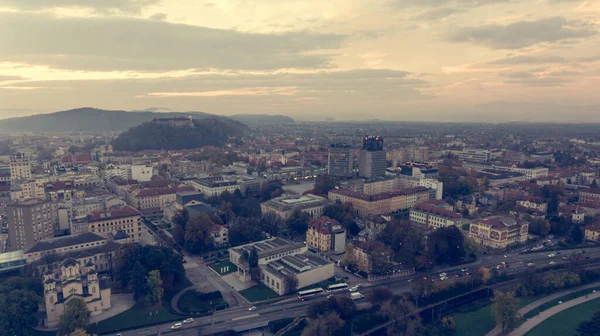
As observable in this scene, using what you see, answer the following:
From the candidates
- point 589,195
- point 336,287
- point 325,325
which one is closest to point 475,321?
point 336,287

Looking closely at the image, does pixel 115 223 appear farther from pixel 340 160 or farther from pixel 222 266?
pixel 340 160

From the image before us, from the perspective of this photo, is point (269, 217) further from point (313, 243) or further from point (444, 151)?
point (444, 151)

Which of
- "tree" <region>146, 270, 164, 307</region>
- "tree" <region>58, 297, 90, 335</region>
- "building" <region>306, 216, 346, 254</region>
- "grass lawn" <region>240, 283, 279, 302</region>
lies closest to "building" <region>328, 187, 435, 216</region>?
"building" <region>306, 216, 346, 254</region>

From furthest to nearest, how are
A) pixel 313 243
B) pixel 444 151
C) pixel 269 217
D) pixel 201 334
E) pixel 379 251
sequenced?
pixel 444 151, pixel 269 217, pixel 313 243, pixel 379 251, pixel 201 334

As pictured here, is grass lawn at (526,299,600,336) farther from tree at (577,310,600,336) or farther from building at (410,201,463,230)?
building at (410,201,463,230)

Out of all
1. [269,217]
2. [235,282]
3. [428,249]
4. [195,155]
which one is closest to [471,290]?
[428,249]
